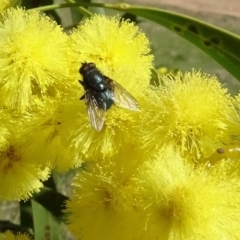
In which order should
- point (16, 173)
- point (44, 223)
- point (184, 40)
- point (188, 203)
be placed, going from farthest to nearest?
point (184, 40), point (44, 223), point (16, 173), point (188, 203)

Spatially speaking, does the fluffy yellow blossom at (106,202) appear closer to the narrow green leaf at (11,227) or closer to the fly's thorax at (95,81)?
the fly's thorax at (95,81)

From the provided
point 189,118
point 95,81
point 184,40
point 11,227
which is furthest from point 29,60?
point 184,40

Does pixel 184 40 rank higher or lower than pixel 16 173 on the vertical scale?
lower

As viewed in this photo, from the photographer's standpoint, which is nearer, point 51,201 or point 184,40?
point 51,201

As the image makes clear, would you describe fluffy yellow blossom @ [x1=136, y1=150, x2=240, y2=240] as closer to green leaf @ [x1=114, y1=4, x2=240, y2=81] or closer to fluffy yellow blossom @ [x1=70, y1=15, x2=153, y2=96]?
fluffy yellow blossom @ [x1=70, y1=15, x2=153, y2=96]

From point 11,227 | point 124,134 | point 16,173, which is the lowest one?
point 11,227

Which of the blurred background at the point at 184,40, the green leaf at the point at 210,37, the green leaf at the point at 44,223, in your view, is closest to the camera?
the green leaf at the point at 210,37

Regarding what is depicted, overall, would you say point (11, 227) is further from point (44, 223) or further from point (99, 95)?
point (99, 95)

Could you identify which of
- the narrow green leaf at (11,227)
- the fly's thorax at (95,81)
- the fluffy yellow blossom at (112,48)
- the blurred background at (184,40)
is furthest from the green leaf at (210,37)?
the blurred background at (184,40)
